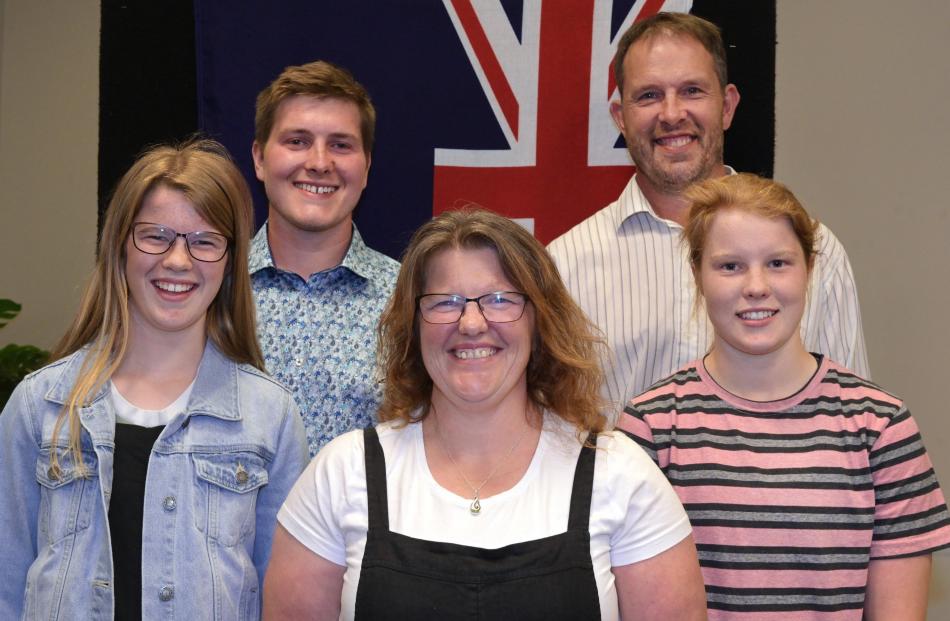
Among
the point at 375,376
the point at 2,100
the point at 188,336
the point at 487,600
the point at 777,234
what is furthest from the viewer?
the point at 2,100

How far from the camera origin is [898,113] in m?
3.21

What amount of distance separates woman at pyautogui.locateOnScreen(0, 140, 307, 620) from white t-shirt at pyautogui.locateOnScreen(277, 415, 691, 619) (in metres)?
0.26

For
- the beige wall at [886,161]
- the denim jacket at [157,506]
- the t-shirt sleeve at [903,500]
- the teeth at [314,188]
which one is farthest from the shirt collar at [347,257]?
the beige wall at [886,161]

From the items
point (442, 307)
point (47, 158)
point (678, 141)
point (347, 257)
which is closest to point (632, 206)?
point (678, 141)

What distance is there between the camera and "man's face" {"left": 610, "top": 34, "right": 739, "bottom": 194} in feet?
8.84

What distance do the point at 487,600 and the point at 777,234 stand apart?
0.86 m

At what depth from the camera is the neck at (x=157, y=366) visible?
1989mm

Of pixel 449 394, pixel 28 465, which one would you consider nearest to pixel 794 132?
pixel 449 394

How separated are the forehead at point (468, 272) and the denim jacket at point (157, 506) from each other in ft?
1.71

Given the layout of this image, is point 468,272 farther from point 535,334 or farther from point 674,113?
point 674,113

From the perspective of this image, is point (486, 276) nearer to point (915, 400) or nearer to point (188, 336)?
point (188, 336)

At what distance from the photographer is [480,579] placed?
159 cm

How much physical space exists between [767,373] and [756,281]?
0.18m

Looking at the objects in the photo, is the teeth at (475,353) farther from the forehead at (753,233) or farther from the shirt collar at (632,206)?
the shirt collar at (632,206)
